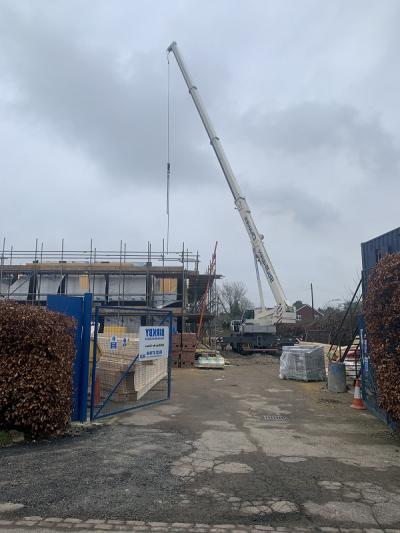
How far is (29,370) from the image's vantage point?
7.26 meters

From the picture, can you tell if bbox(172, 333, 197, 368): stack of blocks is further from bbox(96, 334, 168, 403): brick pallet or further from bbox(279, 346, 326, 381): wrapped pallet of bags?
bbox(96, 334, 168, 403): brick pallet

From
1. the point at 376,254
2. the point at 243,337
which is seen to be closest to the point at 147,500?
the point at 376,254

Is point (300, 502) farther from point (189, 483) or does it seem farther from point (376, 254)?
point (376, 254)

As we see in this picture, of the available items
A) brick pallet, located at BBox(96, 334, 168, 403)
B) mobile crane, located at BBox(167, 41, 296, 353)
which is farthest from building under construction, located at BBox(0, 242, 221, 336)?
brick pallet, located at BBox(96, 334, 168, 403)

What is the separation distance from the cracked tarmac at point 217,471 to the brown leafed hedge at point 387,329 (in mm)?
912

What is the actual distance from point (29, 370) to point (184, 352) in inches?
600

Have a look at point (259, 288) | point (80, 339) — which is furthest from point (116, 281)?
point (80, 339)

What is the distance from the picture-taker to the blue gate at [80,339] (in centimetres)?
873

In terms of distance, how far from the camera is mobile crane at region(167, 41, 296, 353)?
83.1ft

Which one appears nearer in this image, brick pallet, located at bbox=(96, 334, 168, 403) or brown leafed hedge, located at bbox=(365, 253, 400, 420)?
brown leafed hedge, located at bbox=(365, 253, 400, 420)

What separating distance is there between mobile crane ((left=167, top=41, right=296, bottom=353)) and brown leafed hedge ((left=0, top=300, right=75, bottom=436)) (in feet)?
61.2

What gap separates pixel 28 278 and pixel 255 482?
26526mm

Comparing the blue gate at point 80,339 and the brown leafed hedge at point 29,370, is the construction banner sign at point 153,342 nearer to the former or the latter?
the blue gate at point 80,339

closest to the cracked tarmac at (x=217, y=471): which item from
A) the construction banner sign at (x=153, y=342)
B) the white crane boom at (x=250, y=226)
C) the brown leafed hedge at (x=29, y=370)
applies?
the brown leafed hedge at (x=29, y=370)
